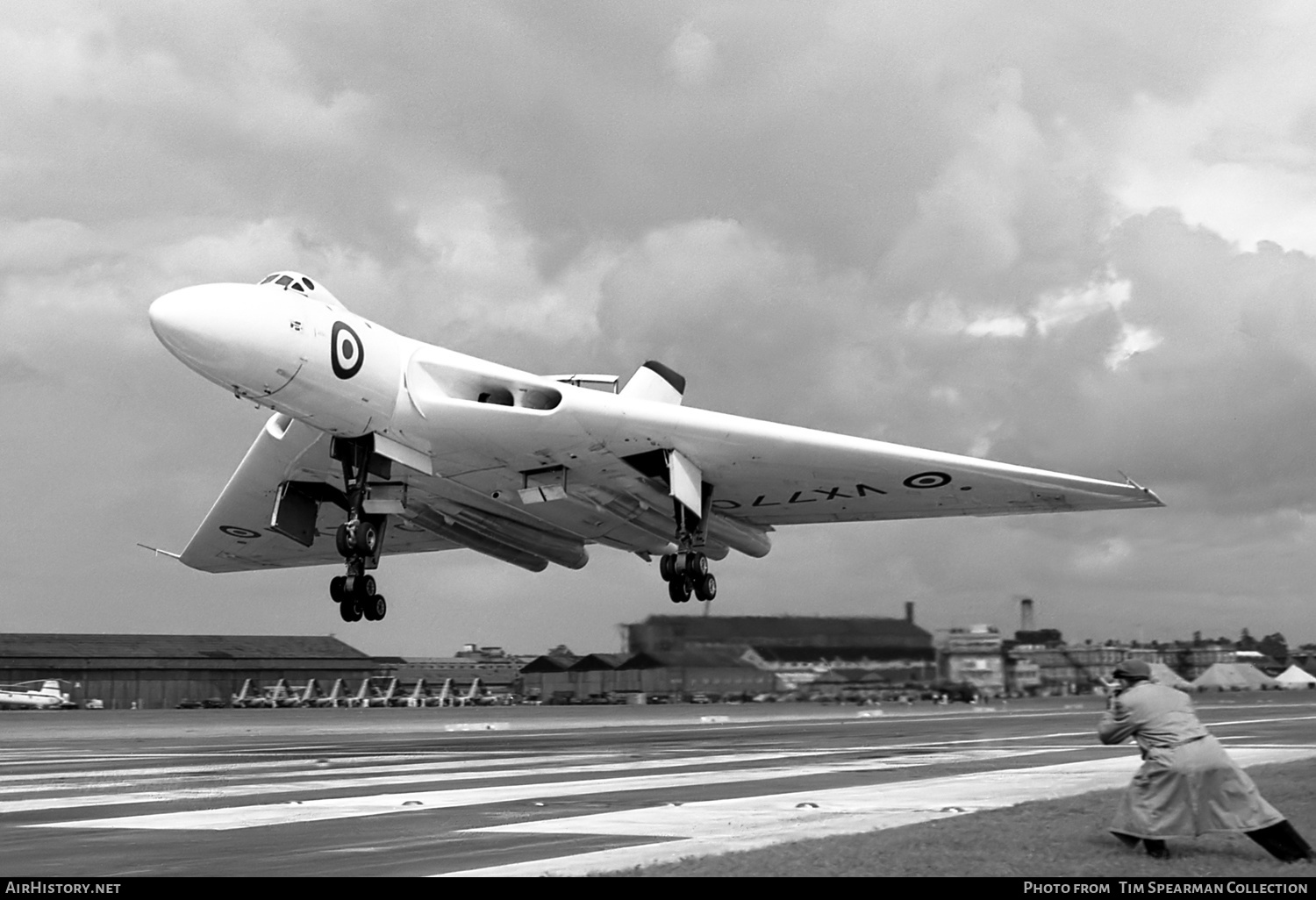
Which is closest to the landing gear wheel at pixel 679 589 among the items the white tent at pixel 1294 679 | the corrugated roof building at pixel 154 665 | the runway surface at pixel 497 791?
the runway surface at pixel 497 791

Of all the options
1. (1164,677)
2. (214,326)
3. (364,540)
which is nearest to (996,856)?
(1164,677)

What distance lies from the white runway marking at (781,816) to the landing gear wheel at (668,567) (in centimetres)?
1159

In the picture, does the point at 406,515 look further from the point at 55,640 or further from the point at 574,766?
the point at 55,640

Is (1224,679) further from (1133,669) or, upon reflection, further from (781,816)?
(1133,669)

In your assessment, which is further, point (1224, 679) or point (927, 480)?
point (1224, 679)

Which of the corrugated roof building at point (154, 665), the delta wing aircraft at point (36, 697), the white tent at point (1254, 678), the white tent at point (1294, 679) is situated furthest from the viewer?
the white tent at point (1294, 679)

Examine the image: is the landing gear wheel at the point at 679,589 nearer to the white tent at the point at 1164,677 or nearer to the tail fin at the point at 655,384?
the tail fin at the point at 655,384

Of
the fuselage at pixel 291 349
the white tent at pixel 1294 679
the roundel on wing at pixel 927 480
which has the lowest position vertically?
the white tent at pixel 1294 679

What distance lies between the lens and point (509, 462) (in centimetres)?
2245

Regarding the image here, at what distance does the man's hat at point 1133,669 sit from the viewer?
7.65m

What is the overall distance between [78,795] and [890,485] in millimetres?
16899

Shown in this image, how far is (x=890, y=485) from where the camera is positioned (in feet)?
84.9

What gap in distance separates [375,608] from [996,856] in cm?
1730

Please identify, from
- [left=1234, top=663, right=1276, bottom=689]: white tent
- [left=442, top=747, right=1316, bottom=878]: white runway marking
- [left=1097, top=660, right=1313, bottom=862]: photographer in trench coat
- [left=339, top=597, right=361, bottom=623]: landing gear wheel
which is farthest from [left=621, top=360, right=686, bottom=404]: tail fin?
[left=1234, top=663, right=1276, bottom=689]: white tent
